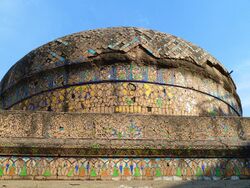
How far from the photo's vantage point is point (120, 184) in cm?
394

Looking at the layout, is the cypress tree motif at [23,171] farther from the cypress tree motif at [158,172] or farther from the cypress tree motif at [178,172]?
the cypress tree motif at [178,172]

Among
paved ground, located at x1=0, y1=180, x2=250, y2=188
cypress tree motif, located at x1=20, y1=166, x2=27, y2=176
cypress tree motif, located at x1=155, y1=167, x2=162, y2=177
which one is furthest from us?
cypress tree motif, located at x1=155, y1=167, x2=162, y2=177

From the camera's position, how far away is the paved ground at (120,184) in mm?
3834

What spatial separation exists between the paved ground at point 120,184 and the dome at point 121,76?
9.43ft

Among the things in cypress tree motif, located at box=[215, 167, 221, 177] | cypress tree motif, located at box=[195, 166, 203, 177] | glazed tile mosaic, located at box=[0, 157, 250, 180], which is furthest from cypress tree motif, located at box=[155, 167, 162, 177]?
cypress tree motif, located at box=[215, 167, 221, 177]

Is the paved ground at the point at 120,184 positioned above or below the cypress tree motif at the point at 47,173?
below

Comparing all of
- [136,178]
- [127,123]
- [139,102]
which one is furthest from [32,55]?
[136,178]

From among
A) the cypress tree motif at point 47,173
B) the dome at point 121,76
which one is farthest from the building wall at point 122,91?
the cypress tree motif at point 47,173

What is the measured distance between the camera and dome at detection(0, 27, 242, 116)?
7.07m

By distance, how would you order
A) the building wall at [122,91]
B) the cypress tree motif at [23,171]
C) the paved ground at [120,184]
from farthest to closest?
the building wall at [122,91]
the cypress tree motif at [23,171]
the paved ground at [120,184]

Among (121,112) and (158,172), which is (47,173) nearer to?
(158,172)

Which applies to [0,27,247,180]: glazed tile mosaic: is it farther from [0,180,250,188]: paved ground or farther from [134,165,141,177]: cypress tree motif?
[0,180,250,188]: paved ground

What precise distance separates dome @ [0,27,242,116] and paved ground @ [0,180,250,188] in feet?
9.43

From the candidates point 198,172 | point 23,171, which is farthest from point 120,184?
point 23,171
